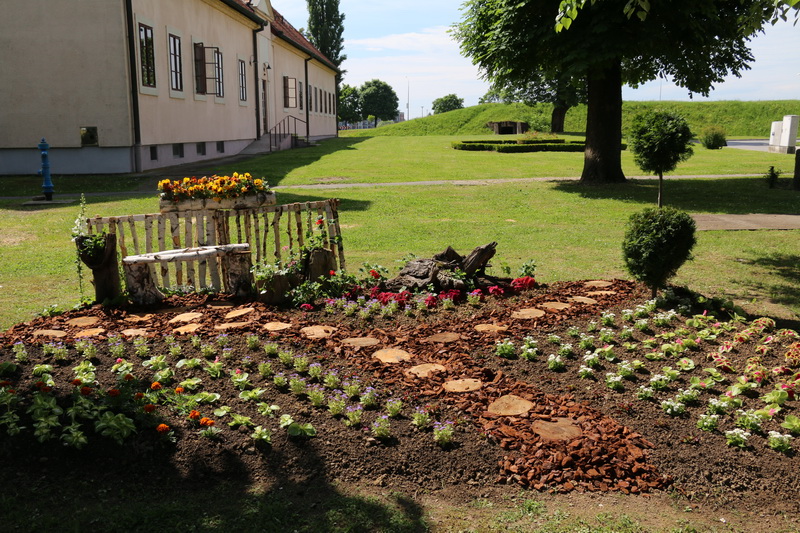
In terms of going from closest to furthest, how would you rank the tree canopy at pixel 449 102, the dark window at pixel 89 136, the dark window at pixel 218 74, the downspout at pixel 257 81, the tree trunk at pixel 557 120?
the dark window at pixel 89 136 < the dark window at pixel 218 74 < the downspout at pixel 257 81 < the tree trunk at pixel 557 120 < the tree canopy at pixel 449 102

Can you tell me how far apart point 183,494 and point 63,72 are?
775 inches

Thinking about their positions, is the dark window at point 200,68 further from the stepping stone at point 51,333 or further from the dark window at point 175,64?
the stepping stone at point 51,333

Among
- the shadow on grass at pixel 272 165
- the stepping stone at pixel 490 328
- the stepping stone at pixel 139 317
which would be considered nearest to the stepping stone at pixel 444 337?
the stepping stone at pixel 490 328

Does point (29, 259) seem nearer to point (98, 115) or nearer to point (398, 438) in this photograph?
point (398, 438)

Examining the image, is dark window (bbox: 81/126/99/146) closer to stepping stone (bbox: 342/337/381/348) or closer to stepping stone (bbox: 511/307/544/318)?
stepping stone (bbox: 342/337/381/348)

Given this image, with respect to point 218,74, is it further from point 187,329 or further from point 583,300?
point 583,300

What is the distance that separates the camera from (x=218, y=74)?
93.2 ft

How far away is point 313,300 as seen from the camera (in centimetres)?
715

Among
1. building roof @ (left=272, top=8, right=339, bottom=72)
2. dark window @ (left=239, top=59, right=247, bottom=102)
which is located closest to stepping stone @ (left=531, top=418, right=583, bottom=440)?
dark window @ (left=239, top=59, right=247, bottom=102)

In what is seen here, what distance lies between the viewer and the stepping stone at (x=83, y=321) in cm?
633

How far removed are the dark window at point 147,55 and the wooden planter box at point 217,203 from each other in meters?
14.7

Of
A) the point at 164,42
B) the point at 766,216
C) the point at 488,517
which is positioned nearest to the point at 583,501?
the point at 488,517

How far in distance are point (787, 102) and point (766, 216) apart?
228ft

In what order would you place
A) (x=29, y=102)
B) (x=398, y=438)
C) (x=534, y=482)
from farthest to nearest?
(x=29, y=102)
(x=398, y=438)
(x=534, y=482)
